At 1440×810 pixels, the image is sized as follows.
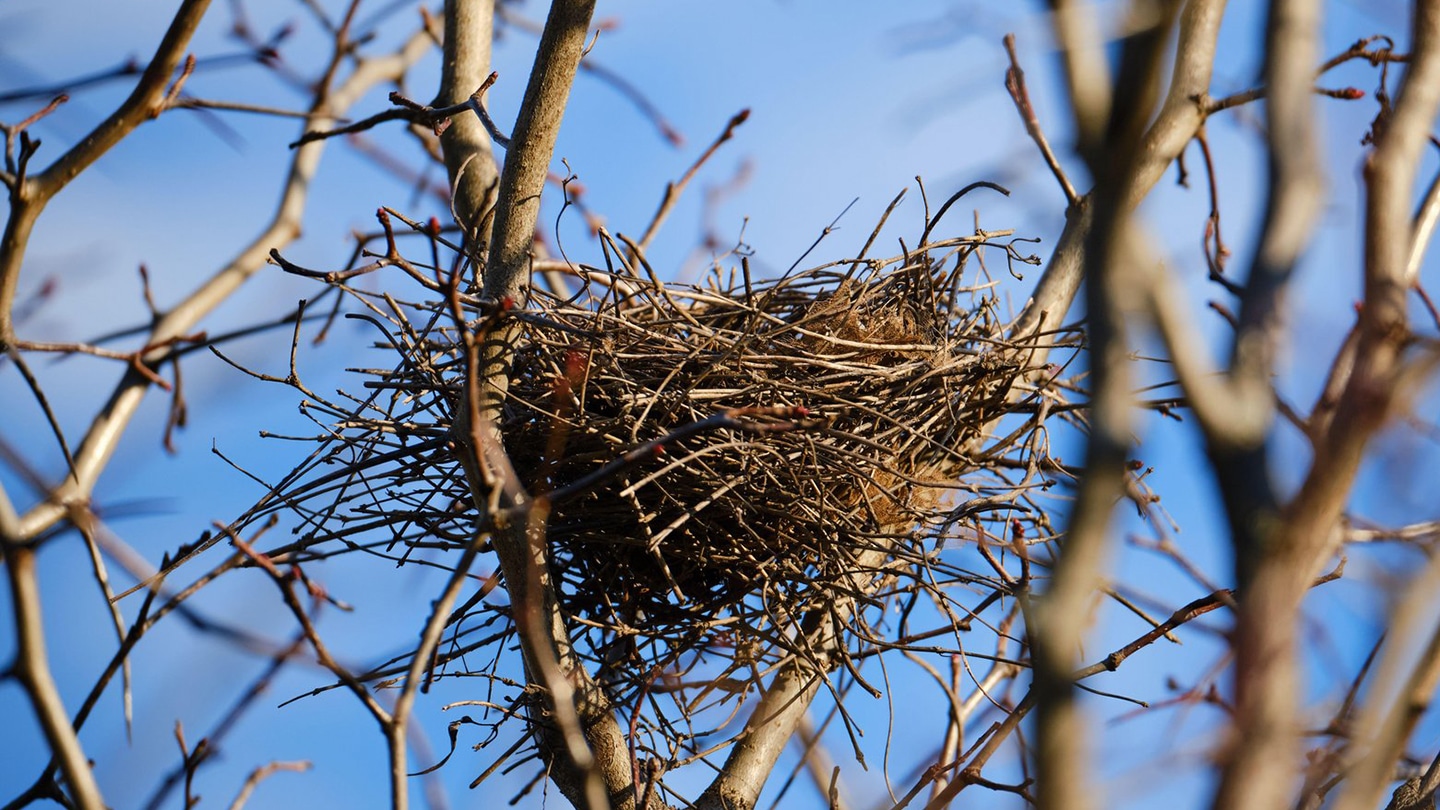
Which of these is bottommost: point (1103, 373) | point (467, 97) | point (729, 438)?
point (1103, 373)

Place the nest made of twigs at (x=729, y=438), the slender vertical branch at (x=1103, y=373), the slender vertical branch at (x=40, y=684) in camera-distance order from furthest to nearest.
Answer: the nest made of twigs at (x=729, y=438) → the slender vertical branch at (x=40, y=684) → the slender vertical branch at (x=1103, y=373)

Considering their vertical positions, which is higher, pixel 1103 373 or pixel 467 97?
pixel 467 97

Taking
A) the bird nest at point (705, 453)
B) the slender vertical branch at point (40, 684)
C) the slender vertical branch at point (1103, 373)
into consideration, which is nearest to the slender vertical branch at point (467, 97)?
the bird nest at point (705, 453)

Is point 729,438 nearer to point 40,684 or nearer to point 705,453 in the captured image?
point 705,453

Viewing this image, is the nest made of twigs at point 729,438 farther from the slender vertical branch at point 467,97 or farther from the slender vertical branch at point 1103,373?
the slender vertical branch at point 1103,373

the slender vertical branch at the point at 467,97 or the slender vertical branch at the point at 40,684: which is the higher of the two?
the slender vertical branch at the point at 467,97

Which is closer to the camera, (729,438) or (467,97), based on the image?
(729,438)

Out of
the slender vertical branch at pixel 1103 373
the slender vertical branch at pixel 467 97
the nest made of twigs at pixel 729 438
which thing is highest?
the slender vertical branch at pixel 467 97

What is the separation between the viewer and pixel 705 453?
1.63 m

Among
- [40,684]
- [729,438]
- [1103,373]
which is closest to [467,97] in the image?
[729,438]

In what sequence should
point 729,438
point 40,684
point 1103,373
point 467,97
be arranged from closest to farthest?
point 1103,373 → point 40,684 → point 729,438 → point 467,97

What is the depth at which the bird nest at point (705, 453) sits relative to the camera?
68.9 inches

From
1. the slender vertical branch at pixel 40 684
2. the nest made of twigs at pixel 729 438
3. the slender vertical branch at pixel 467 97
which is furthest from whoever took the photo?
the slender vertical branch at pixel 467 97

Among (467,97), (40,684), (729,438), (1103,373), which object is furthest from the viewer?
(467,97)
